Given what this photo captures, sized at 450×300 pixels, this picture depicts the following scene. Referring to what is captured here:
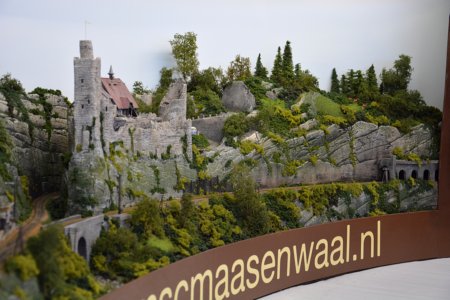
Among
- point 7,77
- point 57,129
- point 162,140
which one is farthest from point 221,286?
point 7,77

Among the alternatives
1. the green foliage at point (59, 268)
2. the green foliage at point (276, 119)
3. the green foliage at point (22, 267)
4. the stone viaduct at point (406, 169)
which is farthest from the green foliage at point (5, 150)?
the stone viaduct at point (406, 169)

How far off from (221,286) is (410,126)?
5.98m

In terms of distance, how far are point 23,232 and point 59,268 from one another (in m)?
0.57

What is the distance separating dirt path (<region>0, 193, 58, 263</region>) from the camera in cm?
651

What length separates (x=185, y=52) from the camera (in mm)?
9695

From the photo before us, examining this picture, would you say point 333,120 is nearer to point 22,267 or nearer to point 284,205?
point 284,205

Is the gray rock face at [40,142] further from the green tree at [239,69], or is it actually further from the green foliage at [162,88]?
the green tree at [239,69]

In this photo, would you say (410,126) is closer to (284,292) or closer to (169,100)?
(284,292)

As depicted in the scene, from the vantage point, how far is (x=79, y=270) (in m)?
7.23

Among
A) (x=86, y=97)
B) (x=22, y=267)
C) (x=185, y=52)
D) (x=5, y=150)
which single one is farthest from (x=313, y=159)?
(x=22, y=267)

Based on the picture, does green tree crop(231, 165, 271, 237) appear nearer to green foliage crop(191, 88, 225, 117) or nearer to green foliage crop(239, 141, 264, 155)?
green foliage crop(239, 141, 264, 155)

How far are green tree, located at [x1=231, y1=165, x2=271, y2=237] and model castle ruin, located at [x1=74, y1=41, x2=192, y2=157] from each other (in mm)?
1098

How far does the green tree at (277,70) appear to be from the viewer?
1121cm

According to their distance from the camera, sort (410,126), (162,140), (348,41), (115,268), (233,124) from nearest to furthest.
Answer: (115,268) → (162,140) → (233,124) → (348,41) → (410,126)
